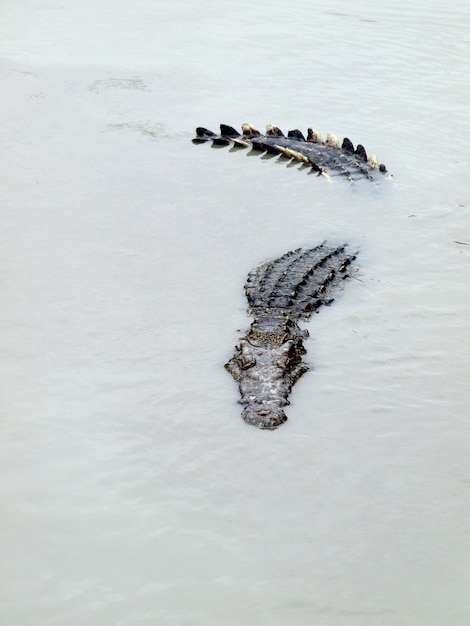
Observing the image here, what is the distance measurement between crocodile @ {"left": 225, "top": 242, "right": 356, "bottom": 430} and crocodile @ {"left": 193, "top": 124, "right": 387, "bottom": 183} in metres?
2.68

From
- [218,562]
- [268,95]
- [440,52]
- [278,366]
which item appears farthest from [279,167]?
[218,562]

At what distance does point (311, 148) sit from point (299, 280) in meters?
4.68

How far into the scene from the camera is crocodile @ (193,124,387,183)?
488 inches

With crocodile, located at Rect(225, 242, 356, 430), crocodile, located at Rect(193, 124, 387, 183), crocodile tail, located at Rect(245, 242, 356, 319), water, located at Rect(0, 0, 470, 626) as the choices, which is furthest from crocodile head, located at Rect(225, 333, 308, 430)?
crocodile, located at Rect(193, 124, 387, 183)

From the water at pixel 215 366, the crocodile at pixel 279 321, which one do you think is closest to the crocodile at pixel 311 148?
the water at pixel 215 366

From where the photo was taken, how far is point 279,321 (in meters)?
8.20

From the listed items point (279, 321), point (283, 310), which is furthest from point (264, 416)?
point (283, 310)

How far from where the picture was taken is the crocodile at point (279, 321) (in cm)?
705

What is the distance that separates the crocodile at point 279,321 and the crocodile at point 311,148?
2.68 m

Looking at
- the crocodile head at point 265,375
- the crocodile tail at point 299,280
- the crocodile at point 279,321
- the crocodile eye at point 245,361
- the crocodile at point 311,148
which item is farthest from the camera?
the crocodile at point 311,148

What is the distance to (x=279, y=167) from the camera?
41.9ft

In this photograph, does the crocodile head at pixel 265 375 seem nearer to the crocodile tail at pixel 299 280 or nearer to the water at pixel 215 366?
the water at pixel 215 366

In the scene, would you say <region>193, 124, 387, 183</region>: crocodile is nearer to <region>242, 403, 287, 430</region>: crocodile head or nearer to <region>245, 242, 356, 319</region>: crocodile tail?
<region>245, 242, 356, 319</region>: crocodile tail

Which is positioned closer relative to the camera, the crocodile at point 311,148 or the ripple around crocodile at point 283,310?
the ripple around crocodile at point 283,310
